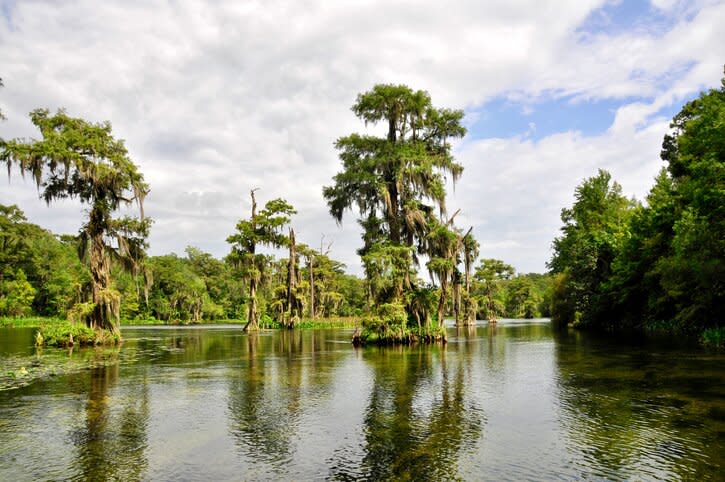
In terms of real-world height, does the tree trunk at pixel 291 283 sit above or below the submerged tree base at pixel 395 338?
above

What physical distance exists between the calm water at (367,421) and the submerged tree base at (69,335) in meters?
9.46

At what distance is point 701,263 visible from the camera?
1000 inches

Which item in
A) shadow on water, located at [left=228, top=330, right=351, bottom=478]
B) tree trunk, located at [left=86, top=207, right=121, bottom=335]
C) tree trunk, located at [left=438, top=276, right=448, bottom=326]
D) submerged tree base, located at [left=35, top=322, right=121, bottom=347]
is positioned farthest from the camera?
tree trunk, located at [left=438, top=276, right=448, bottom=326]

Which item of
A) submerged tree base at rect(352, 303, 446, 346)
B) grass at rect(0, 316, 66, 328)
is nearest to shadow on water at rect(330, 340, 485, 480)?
submerged tree base at rect(352, 303, 446, 346)

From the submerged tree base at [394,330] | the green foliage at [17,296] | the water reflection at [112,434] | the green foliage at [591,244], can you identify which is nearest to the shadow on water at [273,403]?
the water reflection at [112,434]

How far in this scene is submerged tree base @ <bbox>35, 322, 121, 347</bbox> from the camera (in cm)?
2830

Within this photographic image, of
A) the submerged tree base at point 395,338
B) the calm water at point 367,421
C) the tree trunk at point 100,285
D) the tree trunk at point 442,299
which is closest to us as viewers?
the calm water at point 367,421

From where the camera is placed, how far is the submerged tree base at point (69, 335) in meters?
28.3

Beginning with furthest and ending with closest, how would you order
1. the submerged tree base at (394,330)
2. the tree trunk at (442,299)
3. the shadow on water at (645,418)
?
the tree trunk at (442,299)
the submerged tree base at (394,330)
the shadow on water at (645,418)

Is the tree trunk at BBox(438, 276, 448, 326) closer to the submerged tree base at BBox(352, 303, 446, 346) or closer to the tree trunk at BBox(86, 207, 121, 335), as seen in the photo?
the submerged tree base at BBox(352, 303, 446, 346)

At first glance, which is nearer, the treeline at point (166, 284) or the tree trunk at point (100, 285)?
the tree trunk at point (100, 285)

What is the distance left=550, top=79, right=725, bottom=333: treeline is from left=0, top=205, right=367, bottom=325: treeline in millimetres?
27102

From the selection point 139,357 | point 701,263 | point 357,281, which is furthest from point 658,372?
point 357,281

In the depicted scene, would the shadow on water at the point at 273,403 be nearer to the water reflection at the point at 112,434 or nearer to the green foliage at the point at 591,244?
the water reflection at the point at 112,434
